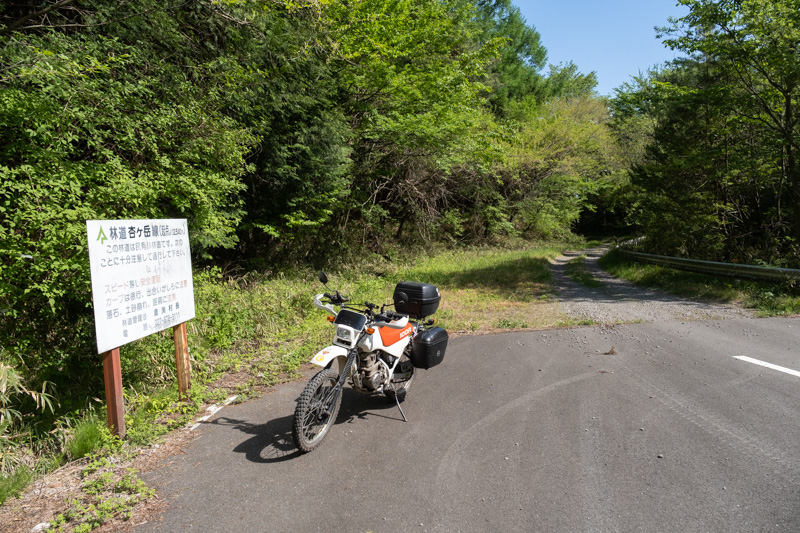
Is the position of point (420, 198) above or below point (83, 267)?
above

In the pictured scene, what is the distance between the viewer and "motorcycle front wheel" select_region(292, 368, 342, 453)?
3.74 metres

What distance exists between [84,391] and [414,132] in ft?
38.5

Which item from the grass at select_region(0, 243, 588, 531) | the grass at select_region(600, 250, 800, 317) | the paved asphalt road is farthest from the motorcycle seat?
the grass at select_region(600, 250, 800, 317)

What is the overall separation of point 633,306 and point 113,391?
9.45 meters

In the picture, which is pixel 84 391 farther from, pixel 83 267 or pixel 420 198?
pixel 420 198

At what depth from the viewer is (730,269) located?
36.5ft

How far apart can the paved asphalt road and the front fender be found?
2.21 feet

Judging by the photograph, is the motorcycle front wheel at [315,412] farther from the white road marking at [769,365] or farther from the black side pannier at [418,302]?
the white road marking at [769,365]

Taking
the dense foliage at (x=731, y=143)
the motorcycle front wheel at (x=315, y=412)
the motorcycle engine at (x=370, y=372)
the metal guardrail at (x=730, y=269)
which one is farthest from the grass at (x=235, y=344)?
the dense foliage at (x=731, y=143)

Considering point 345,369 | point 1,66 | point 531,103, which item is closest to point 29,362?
point 1,66

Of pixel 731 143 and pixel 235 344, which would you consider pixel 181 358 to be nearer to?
pixel 235 344

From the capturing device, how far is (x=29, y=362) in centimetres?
501

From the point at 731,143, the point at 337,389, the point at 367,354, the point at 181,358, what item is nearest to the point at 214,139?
the point at 181,358

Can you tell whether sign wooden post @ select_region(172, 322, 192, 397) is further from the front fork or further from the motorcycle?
the front fork
